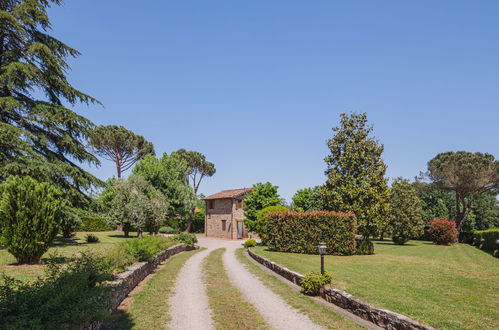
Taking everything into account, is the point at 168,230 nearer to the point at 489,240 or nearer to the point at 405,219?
the point at 405,219

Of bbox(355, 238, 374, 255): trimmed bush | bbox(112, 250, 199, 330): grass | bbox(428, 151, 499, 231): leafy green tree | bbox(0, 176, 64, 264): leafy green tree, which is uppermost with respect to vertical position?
bbox(428, 151, 499, 231): leafy green tree

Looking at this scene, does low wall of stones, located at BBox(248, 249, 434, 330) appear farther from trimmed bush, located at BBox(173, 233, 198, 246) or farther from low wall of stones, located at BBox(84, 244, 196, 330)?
trimmed bush, located at BBox(173, 233, 198, 246)

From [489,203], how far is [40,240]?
66.7 m

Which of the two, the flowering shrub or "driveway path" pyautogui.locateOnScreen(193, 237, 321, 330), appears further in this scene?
the flowering shrub

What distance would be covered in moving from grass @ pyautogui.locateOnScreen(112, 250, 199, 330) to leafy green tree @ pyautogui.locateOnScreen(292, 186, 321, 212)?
22503mm

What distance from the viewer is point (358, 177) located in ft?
83.7

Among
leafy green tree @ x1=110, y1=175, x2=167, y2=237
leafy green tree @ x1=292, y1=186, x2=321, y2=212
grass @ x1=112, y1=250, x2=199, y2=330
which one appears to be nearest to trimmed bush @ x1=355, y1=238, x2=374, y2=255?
leafy green tree @ x1=292, y1=186, x2=321, y2=212

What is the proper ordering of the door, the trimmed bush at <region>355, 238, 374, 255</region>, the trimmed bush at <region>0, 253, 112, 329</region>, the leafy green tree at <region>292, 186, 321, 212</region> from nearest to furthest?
the trimmed bush at <region>0, 253, 112, 329</region> → the trimmed bush at <region>355, 238, 374, 255</region> → the leafy green tree at <region>292, 186, 321, 212</region> → the door

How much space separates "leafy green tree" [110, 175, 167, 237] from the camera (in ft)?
81.5

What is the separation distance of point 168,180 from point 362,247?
73.8 ft

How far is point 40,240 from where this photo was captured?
1192cm

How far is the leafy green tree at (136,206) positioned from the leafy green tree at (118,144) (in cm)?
2266

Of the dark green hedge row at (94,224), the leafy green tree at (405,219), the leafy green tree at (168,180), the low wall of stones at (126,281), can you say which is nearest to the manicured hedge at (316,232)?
the low wall of stones at (126,281)

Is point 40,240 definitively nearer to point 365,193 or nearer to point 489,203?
point 365,193
